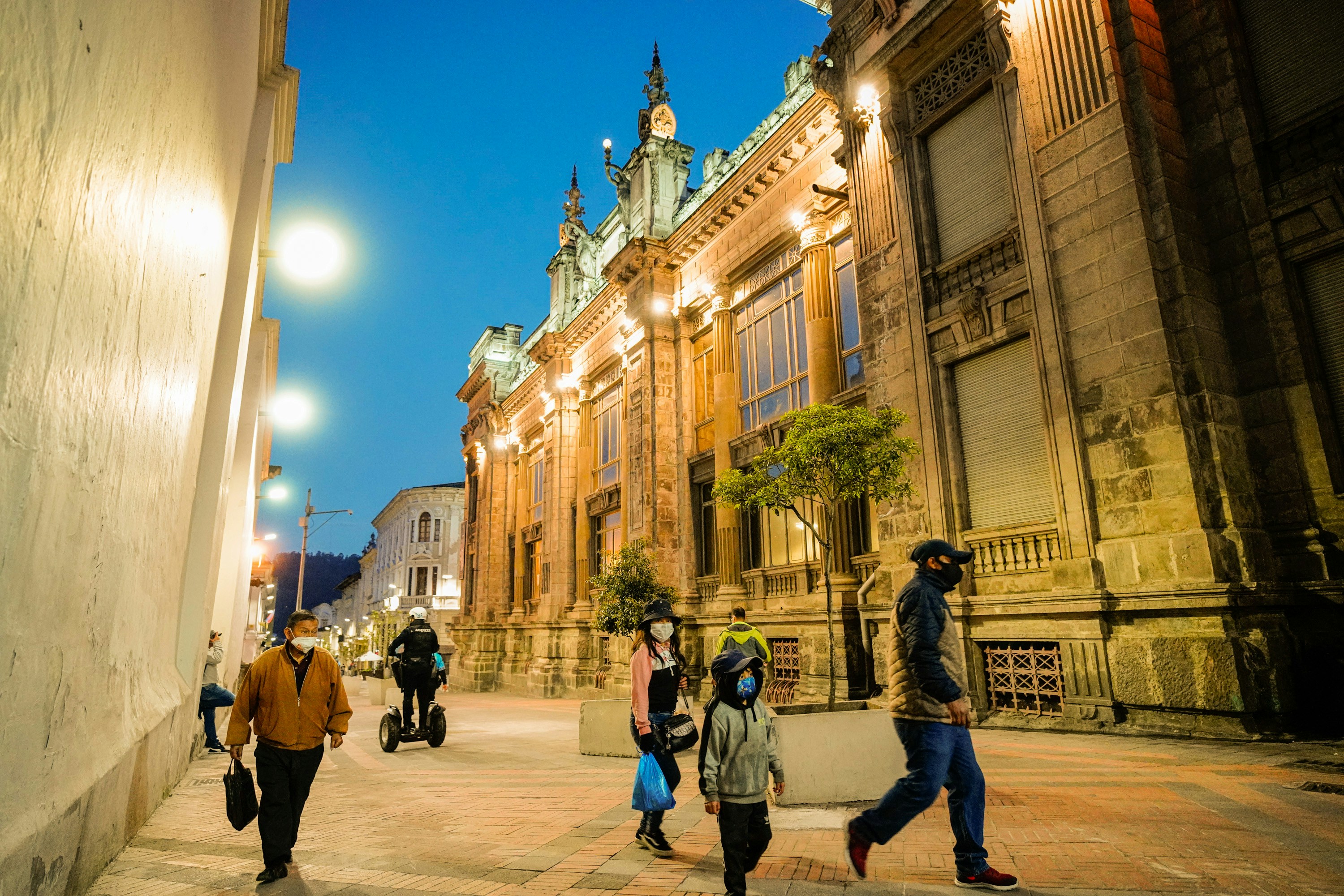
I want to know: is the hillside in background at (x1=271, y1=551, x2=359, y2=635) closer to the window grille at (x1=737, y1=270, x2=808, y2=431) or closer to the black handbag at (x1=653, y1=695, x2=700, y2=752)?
the window grille at (x1=737, y1=270, x2=808, y2=431)

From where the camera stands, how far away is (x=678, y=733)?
501 centimetres

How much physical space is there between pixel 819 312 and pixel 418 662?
10.6m

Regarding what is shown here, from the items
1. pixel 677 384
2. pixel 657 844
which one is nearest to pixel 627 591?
pixel 677 384

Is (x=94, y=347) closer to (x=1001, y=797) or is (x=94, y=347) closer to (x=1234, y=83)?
(x=1001, y=797)

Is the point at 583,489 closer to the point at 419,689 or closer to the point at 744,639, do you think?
the point at 419,689

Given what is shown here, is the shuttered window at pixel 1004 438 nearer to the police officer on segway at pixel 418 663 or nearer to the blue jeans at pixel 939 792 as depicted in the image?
the blue jeans at pixel 939 792

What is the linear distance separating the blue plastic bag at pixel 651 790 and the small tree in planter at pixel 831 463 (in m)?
5.04

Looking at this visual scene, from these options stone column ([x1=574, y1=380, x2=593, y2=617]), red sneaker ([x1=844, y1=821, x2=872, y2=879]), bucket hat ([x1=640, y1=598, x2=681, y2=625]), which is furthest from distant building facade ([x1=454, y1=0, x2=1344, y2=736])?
stone column ([x1=574, y1=380, x2=593, y2=617])

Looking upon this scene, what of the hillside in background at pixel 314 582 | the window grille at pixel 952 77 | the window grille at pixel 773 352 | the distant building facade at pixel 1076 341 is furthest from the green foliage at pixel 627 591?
the hillside in background at pixel 314 582

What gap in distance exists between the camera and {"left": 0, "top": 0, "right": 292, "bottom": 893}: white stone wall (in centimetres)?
233

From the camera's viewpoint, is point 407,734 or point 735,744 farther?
point 407,734

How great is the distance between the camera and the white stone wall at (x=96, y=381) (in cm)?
233

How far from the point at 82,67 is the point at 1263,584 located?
34.3 feet

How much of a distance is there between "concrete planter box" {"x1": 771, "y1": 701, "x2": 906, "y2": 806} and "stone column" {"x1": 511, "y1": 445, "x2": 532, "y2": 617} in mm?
27429
